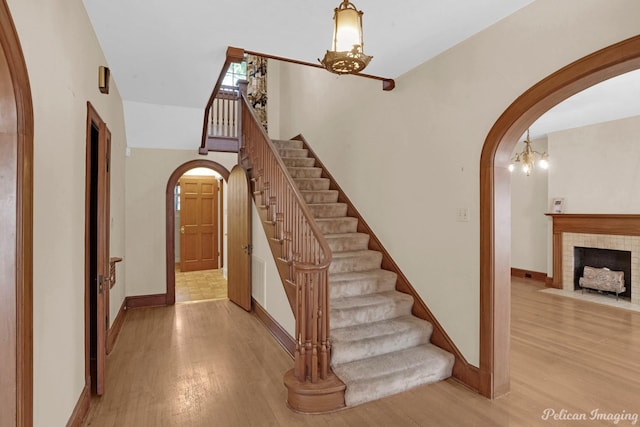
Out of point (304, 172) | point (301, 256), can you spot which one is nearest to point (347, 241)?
point (301, 256)

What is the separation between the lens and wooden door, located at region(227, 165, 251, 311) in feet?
16.1

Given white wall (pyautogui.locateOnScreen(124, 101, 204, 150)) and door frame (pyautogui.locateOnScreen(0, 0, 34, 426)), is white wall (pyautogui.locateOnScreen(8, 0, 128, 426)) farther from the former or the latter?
white wall (pyautogui.locateOnScreen(124, 101, 204, 150))

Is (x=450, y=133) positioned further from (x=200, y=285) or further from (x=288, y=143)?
(x=200, y=285)

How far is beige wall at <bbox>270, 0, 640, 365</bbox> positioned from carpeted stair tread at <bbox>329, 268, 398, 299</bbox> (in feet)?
0.77

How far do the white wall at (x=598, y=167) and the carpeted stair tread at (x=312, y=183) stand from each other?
4.30m

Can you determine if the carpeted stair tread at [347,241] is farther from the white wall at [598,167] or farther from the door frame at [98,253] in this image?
the white wall at [598,167]

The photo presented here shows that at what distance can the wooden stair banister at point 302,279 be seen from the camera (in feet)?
8.45

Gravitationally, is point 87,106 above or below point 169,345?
above

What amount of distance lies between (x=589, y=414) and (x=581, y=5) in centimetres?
277

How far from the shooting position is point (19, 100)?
53.3 inches

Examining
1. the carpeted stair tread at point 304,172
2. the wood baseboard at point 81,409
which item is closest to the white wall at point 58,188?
the wood baseboard at point 81,409

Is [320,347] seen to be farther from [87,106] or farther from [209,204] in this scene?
[209,204]

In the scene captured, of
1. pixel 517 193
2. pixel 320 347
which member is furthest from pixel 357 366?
pixel 517 193

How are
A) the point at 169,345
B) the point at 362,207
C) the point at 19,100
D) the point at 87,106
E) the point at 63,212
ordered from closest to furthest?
1. the point at 19,100
2. the point at 63,212
3. the point at 87,106
4. the point at 169,345
5. the point at 362,207
